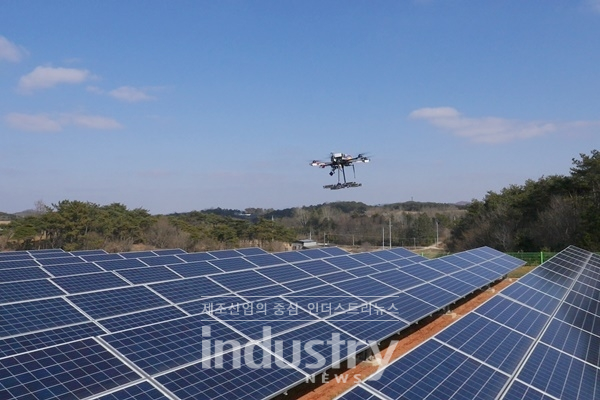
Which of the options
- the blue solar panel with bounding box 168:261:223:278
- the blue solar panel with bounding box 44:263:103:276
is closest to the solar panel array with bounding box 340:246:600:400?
the blue solar panel with bounding box 168:261:223:278

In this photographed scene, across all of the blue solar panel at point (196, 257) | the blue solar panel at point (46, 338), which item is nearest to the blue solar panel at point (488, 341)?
the blue solar panel at point (46, 338)

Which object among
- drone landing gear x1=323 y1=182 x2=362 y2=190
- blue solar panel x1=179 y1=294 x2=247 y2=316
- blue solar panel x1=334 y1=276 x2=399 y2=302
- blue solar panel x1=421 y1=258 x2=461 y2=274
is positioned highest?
drone landing gear x1=323 y1=182 x2=362 y2=190

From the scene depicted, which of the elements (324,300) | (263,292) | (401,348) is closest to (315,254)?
(263,292)

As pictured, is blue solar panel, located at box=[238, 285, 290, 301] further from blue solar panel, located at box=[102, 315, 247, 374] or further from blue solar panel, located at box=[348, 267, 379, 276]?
blue solar panel, located at box=[348, 267, 379, 276]

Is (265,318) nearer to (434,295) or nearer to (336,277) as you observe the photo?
(336,277)

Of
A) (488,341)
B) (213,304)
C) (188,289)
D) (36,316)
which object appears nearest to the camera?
(488,341)

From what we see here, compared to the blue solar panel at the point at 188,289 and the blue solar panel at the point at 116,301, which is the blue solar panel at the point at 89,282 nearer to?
the blue solar panel at the point at 116,301

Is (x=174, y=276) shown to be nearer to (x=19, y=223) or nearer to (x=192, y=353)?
(x=192, y=353)
